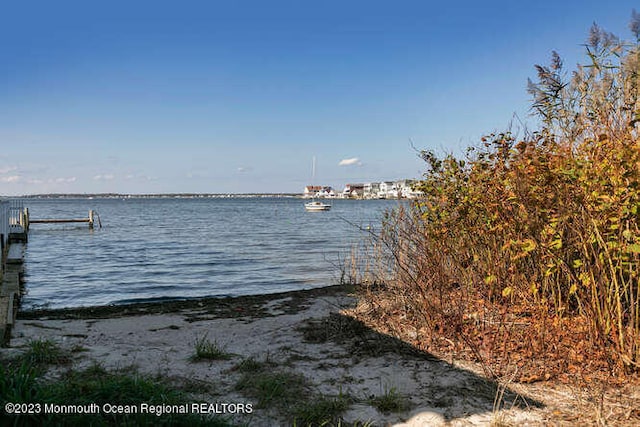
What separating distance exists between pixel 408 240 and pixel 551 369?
2385 mm

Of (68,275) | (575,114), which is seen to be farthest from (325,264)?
(575,114)

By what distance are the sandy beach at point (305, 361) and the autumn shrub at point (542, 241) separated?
1.85 ft

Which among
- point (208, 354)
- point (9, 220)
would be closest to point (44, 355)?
point (208, 354)

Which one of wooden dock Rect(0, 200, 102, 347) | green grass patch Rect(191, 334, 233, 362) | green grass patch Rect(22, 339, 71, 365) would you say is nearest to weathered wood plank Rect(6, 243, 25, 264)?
wooden dock Rect(0, 200, 102, 347)

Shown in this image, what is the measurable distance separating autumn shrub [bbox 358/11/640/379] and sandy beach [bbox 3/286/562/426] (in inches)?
22.2

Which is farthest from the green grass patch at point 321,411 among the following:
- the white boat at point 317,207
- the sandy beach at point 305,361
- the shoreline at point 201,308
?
the white boat at point 317,207

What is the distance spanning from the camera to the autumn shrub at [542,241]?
14.5ft

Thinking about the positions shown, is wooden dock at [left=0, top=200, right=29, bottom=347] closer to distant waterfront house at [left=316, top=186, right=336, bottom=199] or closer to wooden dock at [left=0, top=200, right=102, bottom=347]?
wooden dock at [left=0, top=200, right=102, bottom=347]

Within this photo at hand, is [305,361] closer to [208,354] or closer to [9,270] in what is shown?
[208,354]

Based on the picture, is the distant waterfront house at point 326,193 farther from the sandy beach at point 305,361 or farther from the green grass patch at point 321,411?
the green grass patch at point 321,411

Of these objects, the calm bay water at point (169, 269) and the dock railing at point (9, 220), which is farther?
the dock railing at point (9, 220)

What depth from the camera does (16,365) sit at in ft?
16.1

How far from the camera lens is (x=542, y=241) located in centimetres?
503

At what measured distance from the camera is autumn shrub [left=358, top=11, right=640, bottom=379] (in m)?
4.41
